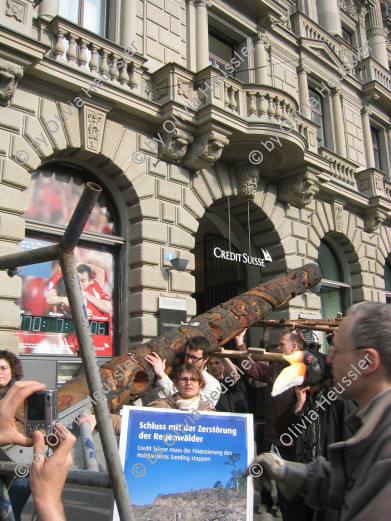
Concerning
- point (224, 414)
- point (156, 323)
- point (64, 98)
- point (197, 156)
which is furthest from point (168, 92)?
point (224, 414)

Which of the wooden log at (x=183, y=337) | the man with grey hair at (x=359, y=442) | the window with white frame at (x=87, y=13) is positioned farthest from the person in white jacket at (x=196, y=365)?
the window with white frame at (x=87, y=13)

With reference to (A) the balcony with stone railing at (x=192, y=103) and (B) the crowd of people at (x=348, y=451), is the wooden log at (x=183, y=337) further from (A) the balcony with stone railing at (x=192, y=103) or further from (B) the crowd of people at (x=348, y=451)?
(A) the balcony with stone railing at (x=192, y=103)

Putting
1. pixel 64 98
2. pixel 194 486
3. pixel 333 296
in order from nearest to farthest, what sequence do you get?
pixel 194 486, pixel 64 98, pixel 333 296

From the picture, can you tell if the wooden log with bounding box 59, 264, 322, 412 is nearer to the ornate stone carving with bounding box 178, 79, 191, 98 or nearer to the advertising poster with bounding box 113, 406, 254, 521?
the advertising poster with bounding box 113, 406, 254, 521

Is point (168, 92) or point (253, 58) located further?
point (253, 58)

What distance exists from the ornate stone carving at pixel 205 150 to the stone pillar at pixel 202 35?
7.47 feet

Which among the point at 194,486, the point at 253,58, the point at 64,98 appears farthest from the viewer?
the point at 253,58

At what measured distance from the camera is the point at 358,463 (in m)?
1.45

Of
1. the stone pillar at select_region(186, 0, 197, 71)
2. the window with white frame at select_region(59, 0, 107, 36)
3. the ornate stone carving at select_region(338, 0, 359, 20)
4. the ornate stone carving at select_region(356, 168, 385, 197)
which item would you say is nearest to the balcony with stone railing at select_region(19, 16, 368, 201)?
the window with white frame at select_region(59, 0, 107, 36)

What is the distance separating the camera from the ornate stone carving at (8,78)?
7.31 meters

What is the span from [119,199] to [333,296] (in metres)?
7.69

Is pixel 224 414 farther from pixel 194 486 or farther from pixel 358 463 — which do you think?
pixel 358 463

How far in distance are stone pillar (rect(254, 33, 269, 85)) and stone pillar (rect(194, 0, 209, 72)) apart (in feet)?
6.41

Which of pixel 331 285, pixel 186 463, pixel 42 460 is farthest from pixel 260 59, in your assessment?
pixel 42 460
